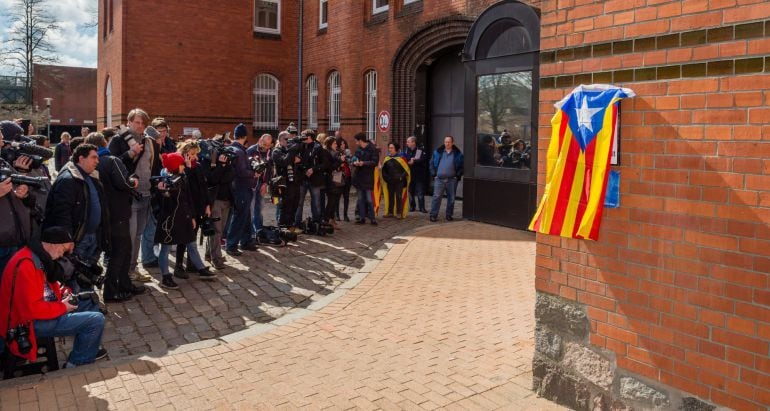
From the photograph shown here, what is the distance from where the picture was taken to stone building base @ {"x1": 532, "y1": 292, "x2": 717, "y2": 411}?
3.55m

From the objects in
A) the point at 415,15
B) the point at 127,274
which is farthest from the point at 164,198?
the point at 415,15

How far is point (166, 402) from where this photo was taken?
4.21m

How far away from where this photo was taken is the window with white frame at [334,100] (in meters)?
20.9

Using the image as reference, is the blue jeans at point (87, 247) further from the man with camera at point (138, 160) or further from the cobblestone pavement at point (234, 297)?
the man with camera at point (138, 160)

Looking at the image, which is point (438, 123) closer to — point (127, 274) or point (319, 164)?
point (319, 164)

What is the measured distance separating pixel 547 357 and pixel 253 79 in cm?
2014

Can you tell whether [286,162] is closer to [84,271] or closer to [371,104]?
[84,271]

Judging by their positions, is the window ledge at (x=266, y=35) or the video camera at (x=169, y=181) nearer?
the video camera at (x=169, y=181)

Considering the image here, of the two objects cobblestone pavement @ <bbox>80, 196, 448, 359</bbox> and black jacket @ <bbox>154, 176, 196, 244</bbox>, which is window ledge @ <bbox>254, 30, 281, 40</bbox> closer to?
cobblestone pavement @ <bbox>80, 196, 448, 359</bbox>

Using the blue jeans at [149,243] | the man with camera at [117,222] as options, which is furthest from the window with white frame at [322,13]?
the man with camera at [117,222]

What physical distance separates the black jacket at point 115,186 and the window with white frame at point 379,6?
13.0 meters

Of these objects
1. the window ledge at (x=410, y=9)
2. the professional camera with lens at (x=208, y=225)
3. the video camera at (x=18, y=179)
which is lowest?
the professional camera with lens at (x=208, y=225)

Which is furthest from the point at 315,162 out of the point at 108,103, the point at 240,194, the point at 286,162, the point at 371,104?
the point at 108,103

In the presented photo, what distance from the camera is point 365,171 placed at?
1222 cm
